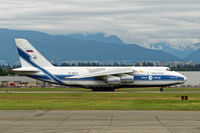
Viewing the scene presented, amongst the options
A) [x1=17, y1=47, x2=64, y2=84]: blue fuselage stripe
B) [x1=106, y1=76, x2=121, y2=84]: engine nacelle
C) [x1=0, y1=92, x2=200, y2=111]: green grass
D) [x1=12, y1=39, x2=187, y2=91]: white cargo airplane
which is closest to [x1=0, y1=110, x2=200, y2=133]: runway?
[x1=0, y1=92, x2=200, y2=111]: green grass

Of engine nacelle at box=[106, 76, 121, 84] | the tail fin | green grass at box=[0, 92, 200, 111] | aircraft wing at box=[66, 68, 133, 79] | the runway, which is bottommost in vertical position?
green grass at box=[0, 92, 200, 111]

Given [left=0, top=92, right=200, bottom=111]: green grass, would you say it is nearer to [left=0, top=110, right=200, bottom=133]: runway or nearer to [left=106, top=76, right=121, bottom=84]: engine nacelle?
[left=0, top=110, right=200, bottom=133]: runway

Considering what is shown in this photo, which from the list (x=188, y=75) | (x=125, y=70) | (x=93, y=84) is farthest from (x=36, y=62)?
(x=188, y=75)

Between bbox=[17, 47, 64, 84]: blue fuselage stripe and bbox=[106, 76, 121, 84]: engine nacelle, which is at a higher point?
bbox=[17, 47, 64, 84]: blue fuselage stripe

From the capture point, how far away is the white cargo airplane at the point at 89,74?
68.8m

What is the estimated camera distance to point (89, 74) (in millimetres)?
69188

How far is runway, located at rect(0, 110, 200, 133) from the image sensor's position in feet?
71.4

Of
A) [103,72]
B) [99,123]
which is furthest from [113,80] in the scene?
[99,123]

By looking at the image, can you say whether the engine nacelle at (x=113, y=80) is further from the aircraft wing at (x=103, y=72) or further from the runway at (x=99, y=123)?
the runway at (x=99, y=123)

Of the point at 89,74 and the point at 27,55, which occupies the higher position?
the point at 27,55

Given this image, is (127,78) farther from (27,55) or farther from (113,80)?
(27,55)

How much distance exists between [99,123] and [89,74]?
4462 centimetres

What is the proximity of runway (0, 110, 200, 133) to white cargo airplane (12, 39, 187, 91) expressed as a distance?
128 ft

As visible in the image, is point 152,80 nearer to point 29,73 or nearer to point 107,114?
point 29,73
